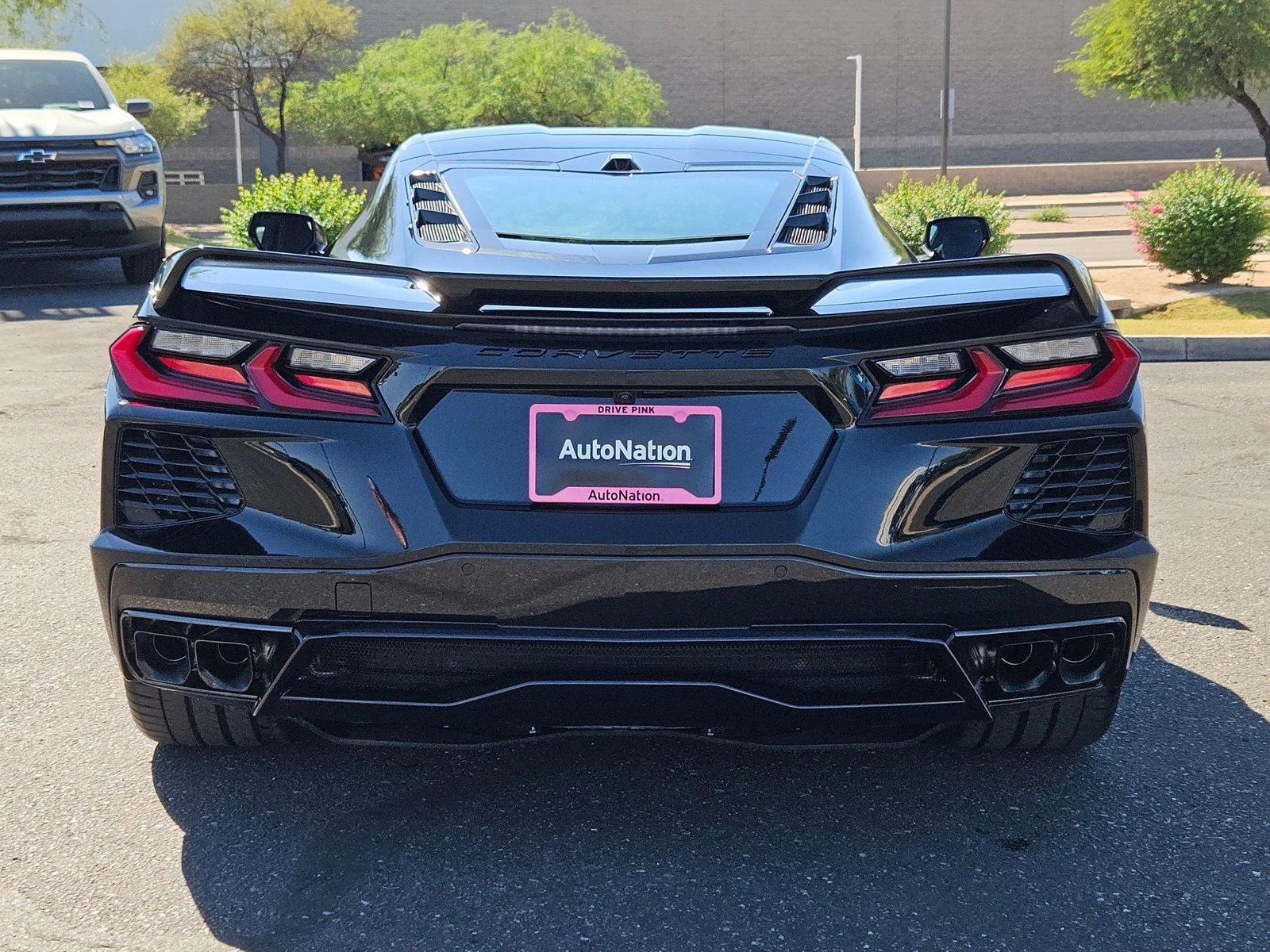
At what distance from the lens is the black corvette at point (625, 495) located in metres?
2.66

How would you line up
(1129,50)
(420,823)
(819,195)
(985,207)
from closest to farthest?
(420,823)
(819,195)
(985,207)
(1129,50)

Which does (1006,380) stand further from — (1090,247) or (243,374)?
(1090,247)

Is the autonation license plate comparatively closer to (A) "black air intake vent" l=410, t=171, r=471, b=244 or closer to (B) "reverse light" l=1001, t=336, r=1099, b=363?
(B) "reverse light" l=1001, t=336, r=1099, b=363

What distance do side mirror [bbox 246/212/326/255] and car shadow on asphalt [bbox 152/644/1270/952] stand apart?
159 cm

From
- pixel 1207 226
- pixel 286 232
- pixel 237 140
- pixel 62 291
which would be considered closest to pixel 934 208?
pixel 1207 226

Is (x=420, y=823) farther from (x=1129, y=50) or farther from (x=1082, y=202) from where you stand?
(x=1082, y=202)

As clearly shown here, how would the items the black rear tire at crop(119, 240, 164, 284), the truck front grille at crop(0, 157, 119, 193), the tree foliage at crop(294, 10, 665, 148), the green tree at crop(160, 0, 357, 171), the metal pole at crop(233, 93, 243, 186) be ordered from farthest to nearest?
the metal pole at crop(233, 93, 243, 186)
the green tree at crop(160, 0, 357, 171)
the tree foliage at crop(294, 10, 665, 148)
the black rear tire at crop(119, 240, 164, 284)
the truck front grille at crop(0, 157, 119, 193)

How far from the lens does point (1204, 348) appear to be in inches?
435

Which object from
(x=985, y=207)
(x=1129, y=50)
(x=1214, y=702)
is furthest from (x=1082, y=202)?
(x=1214, y=702)

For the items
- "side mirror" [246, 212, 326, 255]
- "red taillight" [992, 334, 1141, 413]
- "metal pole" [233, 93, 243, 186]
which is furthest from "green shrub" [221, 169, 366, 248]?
"metal pole" [233, 93, 243, 186]

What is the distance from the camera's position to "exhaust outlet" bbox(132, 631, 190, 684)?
9.53 ft

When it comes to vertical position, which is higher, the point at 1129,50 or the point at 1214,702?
the point at 1129,50

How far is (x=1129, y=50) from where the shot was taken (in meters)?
25.9

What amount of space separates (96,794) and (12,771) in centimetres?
29
